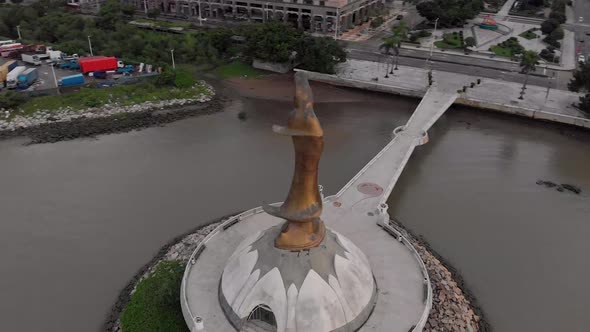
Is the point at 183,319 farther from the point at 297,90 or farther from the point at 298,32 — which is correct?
the point at 298,32

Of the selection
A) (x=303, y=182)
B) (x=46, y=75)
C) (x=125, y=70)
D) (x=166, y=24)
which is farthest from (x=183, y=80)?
(x=303, y=182)

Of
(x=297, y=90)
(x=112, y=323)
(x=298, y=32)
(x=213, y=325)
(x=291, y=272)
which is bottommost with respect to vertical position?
(x=112, y=323)

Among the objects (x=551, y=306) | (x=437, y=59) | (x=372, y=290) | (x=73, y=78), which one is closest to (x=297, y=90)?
(x=372, y=290)

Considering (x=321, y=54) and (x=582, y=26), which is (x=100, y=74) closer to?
(x=321, y=54)

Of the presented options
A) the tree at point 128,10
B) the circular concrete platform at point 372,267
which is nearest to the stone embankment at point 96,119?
the circular concrete platform at point 372,267

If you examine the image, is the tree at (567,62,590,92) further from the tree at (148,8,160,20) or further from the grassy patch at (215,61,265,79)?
the tree at (148,8,160,20)

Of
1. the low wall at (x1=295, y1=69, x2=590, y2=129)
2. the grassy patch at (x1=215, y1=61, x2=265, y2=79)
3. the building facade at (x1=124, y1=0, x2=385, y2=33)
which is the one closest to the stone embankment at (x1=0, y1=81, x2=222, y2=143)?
the grassy patch at (x1=215, y1=61, x2=265, y2=79)
